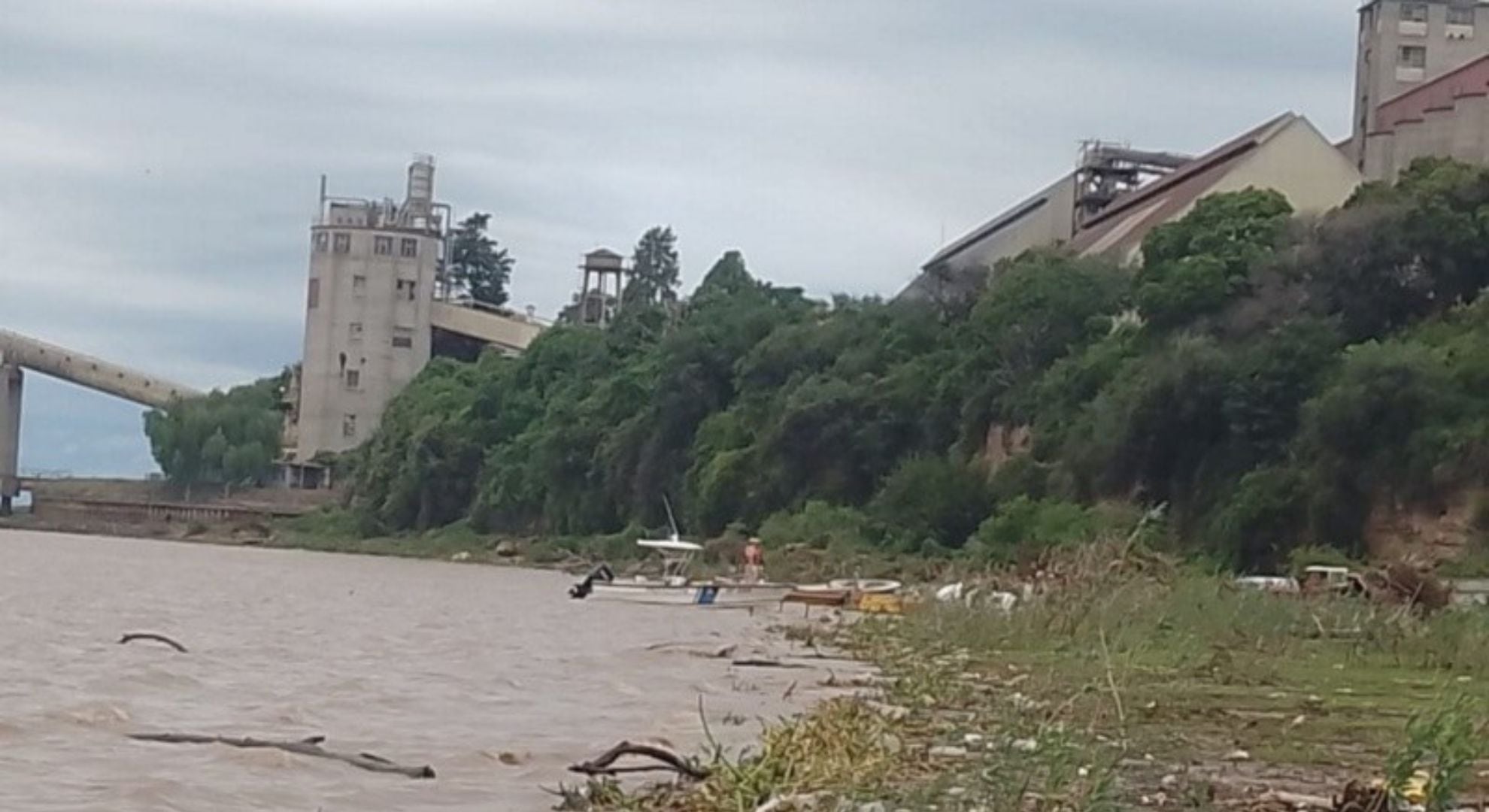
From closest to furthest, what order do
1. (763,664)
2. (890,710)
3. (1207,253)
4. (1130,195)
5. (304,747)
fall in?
1. (304,747)
2. (890,710)
3. (763,664)
4. (1207,253)
5. (1130,195)

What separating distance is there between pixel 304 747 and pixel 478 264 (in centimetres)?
13578

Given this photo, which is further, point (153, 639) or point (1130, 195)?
point (1130, 195)

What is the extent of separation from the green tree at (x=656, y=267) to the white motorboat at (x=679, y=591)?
82754mm

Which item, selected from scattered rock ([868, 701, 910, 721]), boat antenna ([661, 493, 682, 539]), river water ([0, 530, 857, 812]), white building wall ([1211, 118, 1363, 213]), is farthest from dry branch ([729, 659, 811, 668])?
boat antenna ([661, 493, 682, 539])

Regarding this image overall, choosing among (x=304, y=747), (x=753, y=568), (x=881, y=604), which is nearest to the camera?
(x=304, y=747)

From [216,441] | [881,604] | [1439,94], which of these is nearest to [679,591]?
[881,604]

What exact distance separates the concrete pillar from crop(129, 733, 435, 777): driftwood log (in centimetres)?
11845

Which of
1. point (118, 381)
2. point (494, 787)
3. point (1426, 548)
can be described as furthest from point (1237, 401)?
point (118, 381)

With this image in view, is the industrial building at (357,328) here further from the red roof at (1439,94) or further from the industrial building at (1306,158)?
the red roof at (1439,94)

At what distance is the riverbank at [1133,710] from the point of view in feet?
31.9

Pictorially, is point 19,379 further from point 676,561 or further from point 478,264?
point 676,561

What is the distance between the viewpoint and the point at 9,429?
128m

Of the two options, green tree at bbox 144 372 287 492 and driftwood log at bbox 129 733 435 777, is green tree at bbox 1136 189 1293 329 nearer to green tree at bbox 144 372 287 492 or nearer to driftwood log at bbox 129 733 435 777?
driftwood log at bbox 129 733 435 777

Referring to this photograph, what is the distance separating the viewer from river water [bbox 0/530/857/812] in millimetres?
12852
